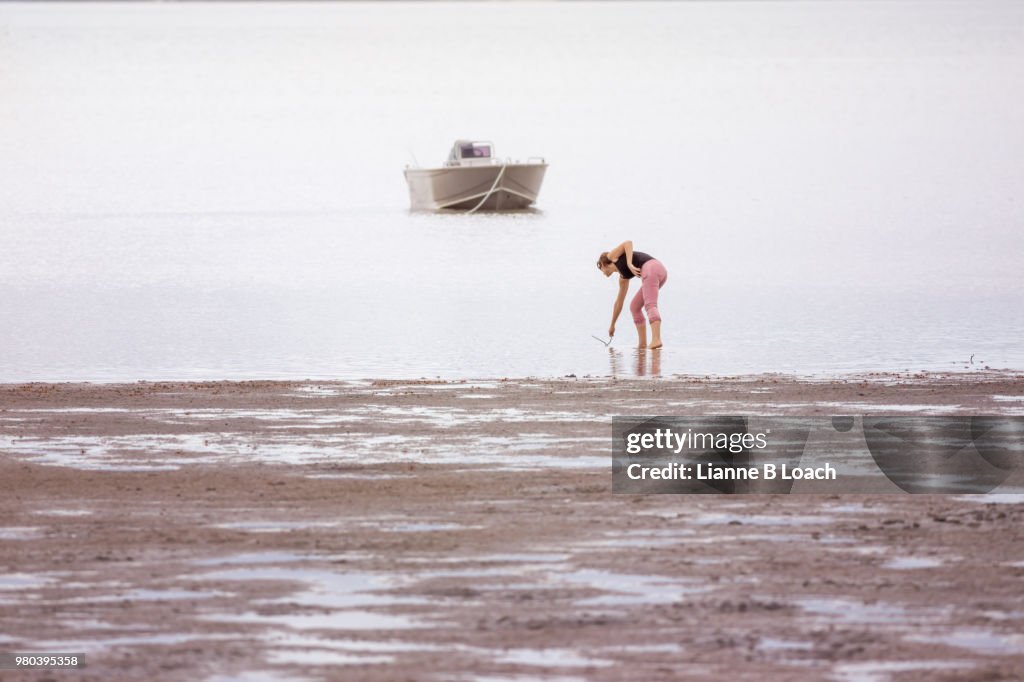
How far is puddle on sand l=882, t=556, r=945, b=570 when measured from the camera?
27.5ft

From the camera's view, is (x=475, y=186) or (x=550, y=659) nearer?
(x=550, y=659)

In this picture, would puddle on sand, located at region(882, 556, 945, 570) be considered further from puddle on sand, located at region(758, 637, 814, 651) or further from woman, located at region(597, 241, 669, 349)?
woman, located at region(597, 241, 669, 349)

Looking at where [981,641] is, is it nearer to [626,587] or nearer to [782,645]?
[782,645]

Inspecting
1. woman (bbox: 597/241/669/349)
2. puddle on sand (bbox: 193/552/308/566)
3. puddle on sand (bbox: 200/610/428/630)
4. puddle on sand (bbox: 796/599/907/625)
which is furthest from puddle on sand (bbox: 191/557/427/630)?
woman (bbox: 597/241/669/349)

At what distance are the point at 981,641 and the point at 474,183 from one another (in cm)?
5312

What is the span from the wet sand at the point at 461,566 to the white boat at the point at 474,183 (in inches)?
1858

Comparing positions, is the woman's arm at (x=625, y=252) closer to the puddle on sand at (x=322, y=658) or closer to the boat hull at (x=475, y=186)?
the puddle on sand at (x=322, y=658)

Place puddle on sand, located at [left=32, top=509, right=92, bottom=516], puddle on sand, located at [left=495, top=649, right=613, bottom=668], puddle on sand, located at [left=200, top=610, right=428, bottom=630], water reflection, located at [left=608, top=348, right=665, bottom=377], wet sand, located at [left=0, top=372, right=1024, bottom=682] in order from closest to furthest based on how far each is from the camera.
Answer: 1. puddle on sand, located at [left=495, top=649, right=613, bottom=668]
2. wet sand, located at [left=0, top=372, right=1024, bottom=682]
3. puddle on sand, located at [left=200, top=610, right=428, bottom=630]
4. puddle on sand, located at [left=32, top=509, right=92, bottom=516]
5. water reflection, located at [left=608, top=348, right=665, bottom=377]

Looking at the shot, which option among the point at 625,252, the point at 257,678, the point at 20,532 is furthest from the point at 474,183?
the point at 257,678

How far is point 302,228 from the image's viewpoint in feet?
175

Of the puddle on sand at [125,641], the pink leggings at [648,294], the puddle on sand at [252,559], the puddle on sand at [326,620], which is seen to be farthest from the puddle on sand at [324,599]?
the pink leggings at [648,294]

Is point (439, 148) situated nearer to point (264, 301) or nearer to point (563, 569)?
point (264, 301)

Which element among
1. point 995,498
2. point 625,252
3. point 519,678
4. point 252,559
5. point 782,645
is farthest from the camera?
point 625,252

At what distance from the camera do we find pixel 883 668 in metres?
6.94
